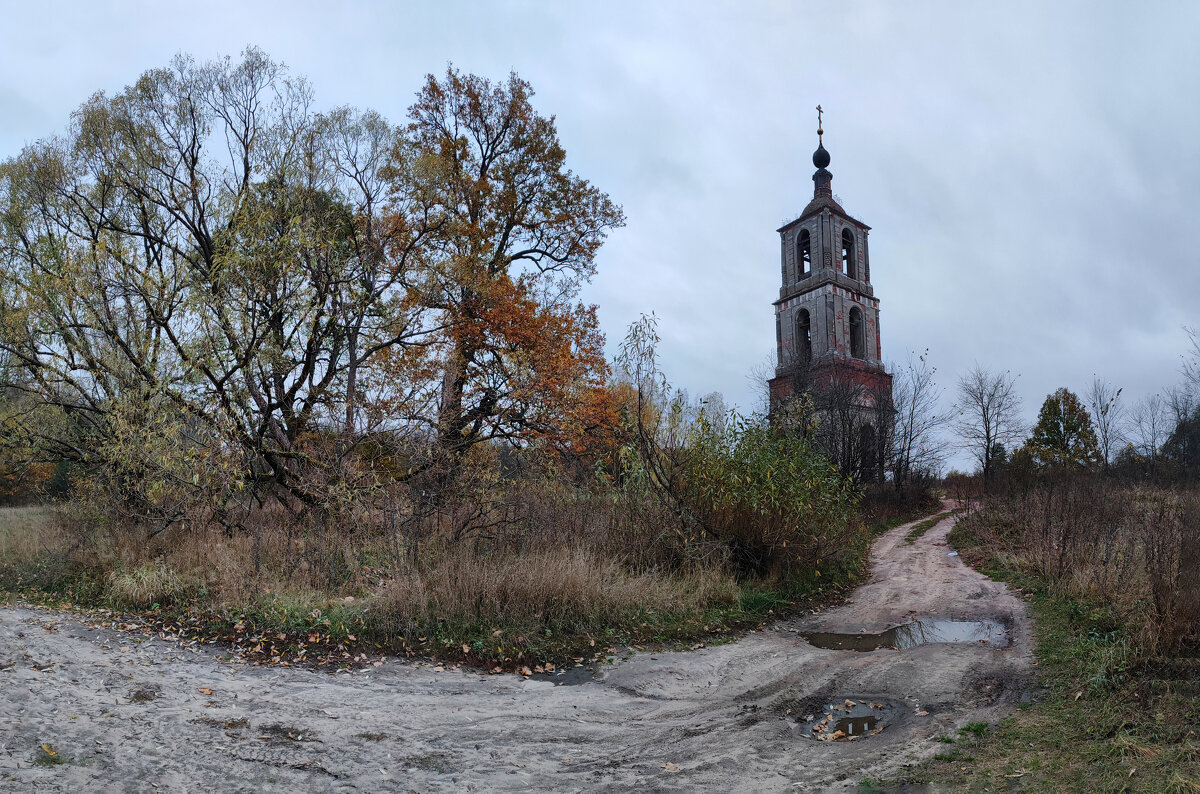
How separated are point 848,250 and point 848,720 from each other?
3984cm

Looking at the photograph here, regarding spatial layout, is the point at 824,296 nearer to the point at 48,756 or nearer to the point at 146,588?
the point at 146,588

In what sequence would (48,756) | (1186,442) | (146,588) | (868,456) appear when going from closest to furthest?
(48,756), (146,588), (868,456), (1186,442)

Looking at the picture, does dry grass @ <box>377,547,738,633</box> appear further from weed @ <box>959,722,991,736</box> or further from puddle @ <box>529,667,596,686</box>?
weed @ <box>959,722,991,736</box>

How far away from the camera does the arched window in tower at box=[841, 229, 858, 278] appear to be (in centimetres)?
4078

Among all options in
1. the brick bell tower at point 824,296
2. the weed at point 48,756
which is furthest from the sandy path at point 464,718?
the brick bell tower at point 824,296

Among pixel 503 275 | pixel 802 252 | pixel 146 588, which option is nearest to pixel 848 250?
pixel 802 252

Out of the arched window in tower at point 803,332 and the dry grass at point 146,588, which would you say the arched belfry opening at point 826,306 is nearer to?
the arched window in tower at point 803,332

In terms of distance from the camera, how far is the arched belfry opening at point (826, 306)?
34062 millimetres

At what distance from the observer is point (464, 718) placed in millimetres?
5617

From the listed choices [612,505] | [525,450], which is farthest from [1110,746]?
[525,450]

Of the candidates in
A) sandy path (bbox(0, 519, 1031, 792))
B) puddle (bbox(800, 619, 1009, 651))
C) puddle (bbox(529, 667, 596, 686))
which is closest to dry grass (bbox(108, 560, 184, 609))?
sandy path (bbox(0, 519, 1031, 792))

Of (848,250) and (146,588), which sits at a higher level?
(848,250)

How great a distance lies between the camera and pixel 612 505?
445 inches

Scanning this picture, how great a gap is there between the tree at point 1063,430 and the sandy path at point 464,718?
30.7 metres
